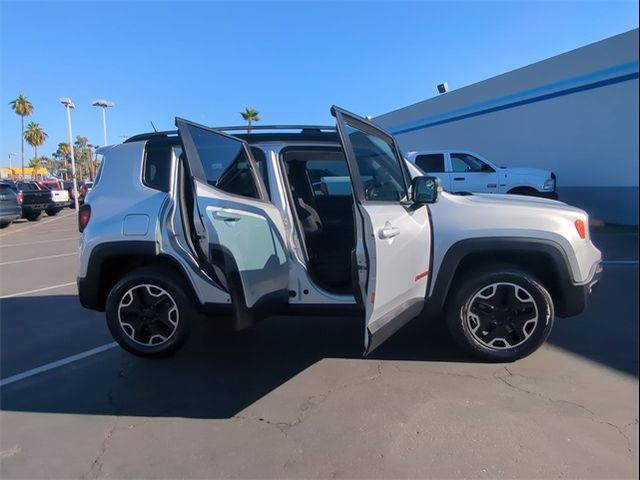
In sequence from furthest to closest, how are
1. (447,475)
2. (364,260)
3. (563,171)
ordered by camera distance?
(563,171) < (364,260) < (447,475)

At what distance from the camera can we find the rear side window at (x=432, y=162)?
12.0m

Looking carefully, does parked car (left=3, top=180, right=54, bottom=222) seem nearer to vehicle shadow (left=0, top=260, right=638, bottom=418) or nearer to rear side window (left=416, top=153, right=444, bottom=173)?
rear side window (left=416, top=153, right=444, bottom=173)

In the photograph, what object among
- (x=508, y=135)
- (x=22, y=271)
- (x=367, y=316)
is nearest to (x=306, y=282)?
(x=367, y=316)

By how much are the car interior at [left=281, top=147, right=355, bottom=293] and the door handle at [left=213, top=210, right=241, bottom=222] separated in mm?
665

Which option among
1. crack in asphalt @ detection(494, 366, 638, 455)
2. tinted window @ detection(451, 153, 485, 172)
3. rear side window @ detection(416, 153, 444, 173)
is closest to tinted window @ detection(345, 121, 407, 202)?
crack in asphalt @ detection(494, 366, 638, 455)

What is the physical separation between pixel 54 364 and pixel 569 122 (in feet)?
44.1

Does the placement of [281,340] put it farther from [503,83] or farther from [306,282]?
[503,83]

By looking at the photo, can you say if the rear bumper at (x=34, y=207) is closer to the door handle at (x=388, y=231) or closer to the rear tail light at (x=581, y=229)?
the door handle at (x=388, y=231)

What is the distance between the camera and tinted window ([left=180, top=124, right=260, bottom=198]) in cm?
334

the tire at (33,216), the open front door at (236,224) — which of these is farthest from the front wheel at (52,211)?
the open front door at (236,224)

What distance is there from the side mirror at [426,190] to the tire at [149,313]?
211 cm

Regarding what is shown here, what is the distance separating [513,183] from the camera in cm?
1143

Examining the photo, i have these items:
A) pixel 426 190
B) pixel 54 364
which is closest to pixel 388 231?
pixel 426 190

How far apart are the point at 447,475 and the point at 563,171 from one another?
1257cm
